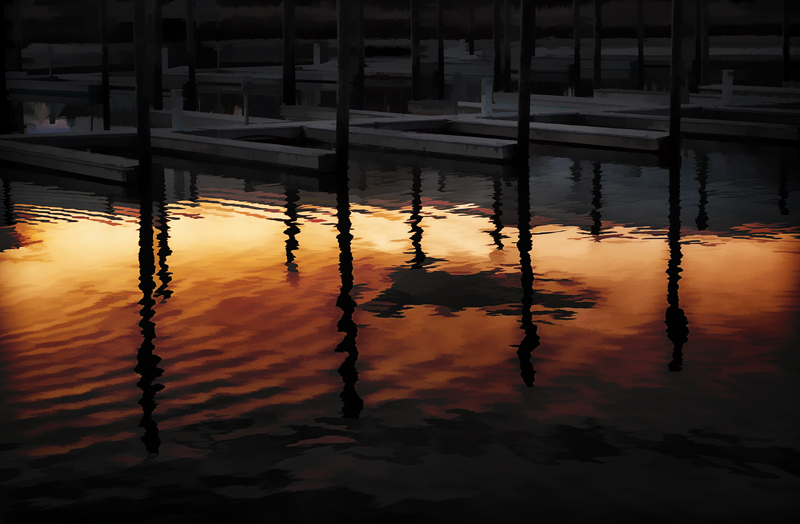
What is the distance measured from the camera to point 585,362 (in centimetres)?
851

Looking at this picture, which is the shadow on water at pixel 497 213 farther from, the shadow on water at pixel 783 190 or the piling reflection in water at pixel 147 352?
the piling reflection in water at pixel 147 352

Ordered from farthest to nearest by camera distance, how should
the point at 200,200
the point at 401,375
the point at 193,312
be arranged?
the point at 200,200 < the point at 193,312 < the point at 401,375

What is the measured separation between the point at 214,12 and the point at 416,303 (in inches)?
1261

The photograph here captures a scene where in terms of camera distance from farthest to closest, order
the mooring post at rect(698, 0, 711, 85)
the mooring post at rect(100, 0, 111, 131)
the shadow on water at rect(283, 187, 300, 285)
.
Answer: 1. the mooring post at rect(698, 0, 711, 85)
2. the mooring post at rect(100, 0, 111, 131)
3. the shadow on water at rect(283, 187, 300, 285)

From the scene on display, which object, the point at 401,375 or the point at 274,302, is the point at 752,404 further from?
the point at 274,302

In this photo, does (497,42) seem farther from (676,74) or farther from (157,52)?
(676,74)

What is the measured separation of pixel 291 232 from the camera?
48.0ft

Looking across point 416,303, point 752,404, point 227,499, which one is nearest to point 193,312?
point 416,303

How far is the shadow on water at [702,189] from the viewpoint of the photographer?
1531 cm

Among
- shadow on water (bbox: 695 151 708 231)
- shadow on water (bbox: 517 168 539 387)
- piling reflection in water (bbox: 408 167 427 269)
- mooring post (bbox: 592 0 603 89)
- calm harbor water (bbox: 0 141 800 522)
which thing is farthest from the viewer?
mooring post (bbox: 592 0 603 89)

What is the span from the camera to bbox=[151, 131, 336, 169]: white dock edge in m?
20.5

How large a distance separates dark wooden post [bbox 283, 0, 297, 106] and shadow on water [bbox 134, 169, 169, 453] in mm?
16158

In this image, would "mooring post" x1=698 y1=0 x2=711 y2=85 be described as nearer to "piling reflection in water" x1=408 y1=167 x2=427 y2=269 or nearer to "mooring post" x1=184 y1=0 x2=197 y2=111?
"mooring post" x1=184 y1=0 x2=197 y2=111

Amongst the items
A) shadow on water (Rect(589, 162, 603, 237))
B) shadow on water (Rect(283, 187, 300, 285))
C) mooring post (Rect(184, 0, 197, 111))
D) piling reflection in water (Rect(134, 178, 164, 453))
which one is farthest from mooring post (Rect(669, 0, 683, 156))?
mooring post (Rect(184, 0, 197, 111))
